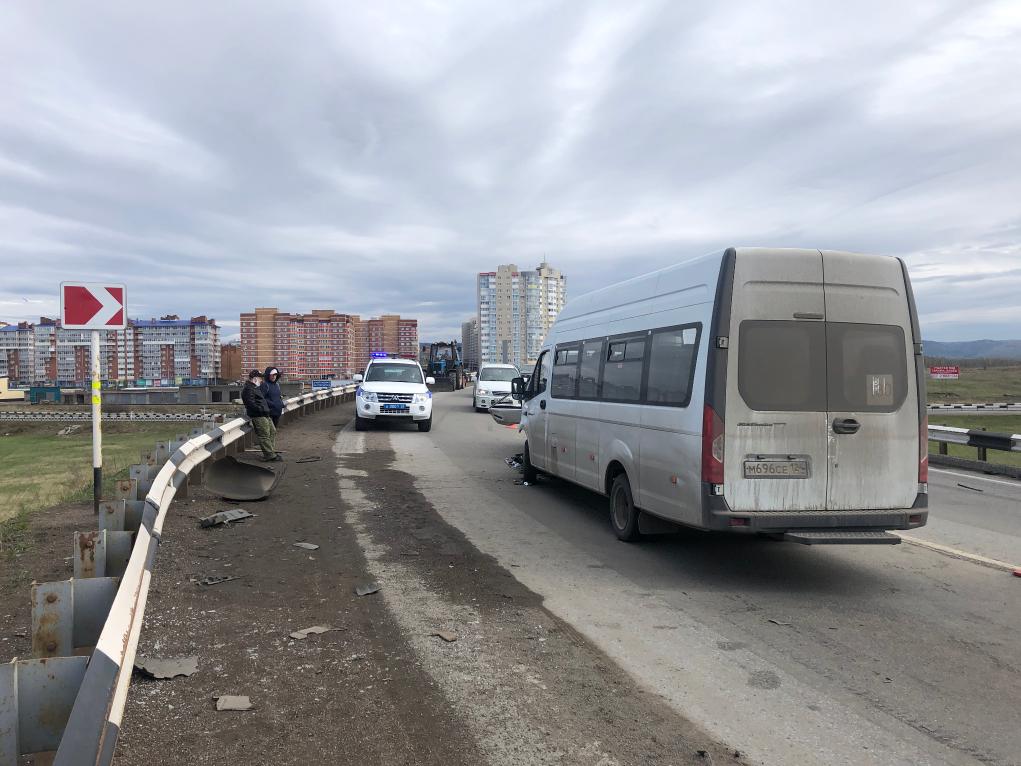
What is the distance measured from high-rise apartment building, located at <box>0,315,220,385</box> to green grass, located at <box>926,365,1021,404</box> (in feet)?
422

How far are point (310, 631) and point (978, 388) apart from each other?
77417 mm

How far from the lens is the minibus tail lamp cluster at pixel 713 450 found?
19.6ft

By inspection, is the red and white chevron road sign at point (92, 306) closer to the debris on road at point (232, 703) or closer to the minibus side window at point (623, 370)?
the minibus side window at point (623, 370)

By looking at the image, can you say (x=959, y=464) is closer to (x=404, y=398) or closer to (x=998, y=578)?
(x=998, y=578)

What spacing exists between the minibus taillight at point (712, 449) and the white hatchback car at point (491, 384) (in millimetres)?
21687

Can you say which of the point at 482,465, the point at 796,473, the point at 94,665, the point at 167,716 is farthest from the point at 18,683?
the point at 482,465

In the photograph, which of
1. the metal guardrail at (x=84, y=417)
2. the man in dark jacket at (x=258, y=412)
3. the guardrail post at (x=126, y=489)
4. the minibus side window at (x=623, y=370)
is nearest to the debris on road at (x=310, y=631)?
the guardrail post at (x=126, y=489)

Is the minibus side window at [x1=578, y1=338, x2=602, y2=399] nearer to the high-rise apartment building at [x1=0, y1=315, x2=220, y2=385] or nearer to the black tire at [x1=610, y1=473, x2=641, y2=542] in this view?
the black tire at [x1=610, y1=473, x2=641, y2=542]

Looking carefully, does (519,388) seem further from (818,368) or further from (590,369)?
(818,368)

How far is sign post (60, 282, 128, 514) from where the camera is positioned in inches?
322

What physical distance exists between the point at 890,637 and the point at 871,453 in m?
1.76

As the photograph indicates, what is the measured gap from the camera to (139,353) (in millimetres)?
150125

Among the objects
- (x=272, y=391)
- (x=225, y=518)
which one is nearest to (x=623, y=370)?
(x=225, y=518)

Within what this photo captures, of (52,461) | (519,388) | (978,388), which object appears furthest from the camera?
(978,388)
